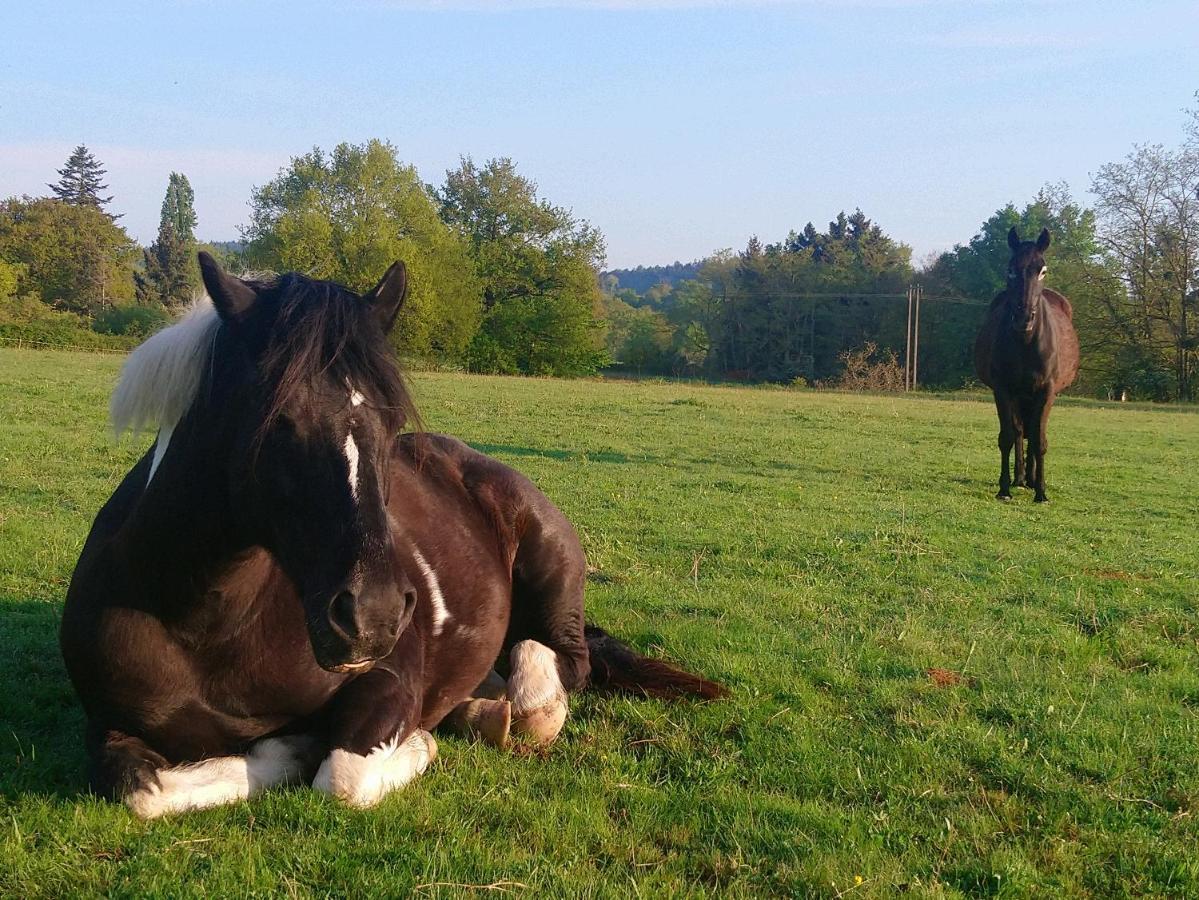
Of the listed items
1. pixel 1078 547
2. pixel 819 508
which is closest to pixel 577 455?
pixel 819 508

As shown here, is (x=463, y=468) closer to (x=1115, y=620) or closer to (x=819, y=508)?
(x=1115, y=620)

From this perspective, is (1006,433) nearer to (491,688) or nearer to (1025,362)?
(1025,362)

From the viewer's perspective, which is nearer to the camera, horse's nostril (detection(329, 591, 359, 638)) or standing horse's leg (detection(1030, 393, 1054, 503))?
horse's nostril (detection(329, 591, 359, 638))

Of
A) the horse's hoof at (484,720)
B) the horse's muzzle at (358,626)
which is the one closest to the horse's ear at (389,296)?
the horse's muzzle at (358,626)

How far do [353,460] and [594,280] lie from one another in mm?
68451

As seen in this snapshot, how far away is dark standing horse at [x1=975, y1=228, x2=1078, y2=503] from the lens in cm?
1290

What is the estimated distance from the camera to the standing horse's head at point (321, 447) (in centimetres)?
274

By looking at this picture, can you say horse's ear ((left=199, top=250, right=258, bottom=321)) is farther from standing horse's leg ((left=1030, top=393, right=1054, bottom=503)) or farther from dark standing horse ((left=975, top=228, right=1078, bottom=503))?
standing horse's leg ((left=1030, top=393, right=1054, bottom=503))

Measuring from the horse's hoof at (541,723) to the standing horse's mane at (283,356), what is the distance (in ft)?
5.99

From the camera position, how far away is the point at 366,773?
3.50 meters

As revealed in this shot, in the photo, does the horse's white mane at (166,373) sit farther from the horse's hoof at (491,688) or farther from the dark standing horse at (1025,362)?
the dark standing horse at (1025,362)

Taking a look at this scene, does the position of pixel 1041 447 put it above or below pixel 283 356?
below

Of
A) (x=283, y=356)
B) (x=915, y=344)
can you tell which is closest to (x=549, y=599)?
(x=283, y=356)

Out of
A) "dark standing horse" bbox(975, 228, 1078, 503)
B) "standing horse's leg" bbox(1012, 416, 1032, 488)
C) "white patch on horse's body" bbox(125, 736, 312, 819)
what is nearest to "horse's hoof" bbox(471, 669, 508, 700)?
"white patch on horse's body" bbox(125, 736, 312, 819)
